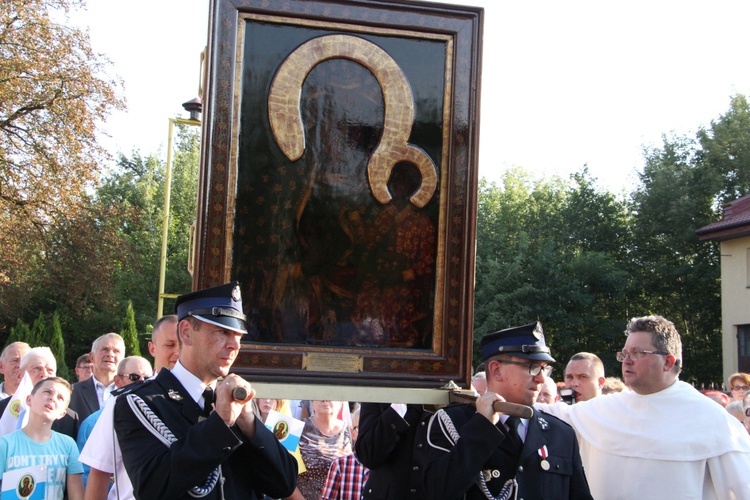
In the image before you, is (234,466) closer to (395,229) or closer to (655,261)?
(395,229)

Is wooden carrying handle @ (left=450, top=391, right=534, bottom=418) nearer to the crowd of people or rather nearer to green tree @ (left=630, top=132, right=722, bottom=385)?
the crowd of people

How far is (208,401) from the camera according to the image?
3701mm

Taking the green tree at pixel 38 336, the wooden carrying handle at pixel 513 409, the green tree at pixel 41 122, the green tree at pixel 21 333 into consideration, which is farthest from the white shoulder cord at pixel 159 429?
the green tree at pixel 21 333

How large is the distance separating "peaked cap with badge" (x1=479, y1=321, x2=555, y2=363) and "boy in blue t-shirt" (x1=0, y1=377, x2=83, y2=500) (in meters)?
3.52

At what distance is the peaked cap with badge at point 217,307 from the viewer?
365cm

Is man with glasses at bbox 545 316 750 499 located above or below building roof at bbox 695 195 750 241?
below

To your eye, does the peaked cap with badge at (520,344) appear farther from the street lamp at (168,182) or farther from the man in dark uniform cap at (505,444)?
the street lamp at (168,182)

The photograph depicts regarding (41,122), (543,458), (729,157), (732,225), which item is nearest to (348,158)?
(543,458)

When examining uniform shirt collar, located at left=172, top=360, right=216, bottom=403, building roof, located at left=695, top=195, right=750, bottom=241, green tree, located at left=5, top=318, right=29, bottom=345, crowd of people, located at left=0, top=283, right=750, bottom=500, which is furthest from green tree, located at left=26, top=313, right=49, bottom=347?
uniform shirt collar, located at left=172, top=360, right=216, bottom=403

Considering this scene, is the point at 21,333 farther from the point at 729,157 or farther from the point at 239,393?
the point at 729,157

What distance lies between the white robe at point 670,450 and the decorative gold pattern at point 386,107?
6.33 ft

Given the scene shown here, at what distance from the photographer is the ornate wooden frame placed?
13.9 ft

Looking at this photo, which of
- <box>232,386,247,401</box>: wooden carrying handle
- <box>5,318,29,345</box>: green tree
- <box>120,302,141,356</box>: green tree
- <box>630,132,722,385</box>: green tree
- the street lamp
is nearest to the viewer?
<box>232,386,247,401</box>: wooden carrying handle

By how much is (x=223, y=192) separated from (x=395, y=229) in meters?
0.85
